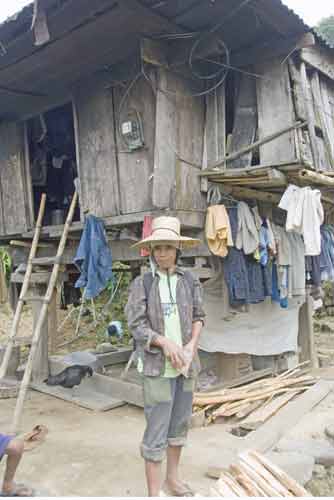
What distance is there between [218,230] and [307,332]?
3.57m

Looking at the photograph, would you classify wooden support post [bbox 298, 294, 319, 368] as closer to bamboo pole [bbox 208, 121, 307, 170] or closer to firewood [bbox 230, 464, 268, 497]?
bamboo pole [bbox 208, 121, 307, 170]

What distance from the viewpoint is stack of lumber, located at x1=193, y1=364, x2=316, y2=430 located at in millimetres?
5574

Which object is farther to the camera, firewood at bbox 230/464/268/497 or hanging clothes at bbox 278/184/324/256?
hanging clothes at bbox 278/184/324/256

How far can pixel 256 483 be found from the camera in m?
2.91

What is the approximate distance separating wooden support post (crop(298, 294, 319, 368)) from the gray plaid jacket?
5.14 meters

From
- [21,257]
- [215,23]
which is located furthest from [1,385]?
[215,23]

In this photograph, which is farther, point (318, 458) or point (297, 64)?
point (297, 64)

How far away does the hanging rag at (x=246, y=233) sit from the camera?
5902 millimetres

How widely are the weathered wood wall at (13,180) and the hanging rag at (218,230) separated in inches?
124

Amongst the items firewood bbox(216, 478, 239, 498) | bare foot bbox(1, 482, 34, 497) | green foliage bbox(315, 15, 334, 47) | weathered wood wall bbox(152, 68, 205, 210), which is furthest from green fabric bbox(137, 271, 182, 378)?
green foliage bbox(315, 15, 334, 47)

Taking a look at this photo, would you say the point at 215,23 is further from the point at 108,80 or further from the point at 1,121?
the point at 1,121

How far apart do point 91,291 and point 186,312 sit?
8.83 ft

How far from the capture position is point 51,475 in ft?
13.2

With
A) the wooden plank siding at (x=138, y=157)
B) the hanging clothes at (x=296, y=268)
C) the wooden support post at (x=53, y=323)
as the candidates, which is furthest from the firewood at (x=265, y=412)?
the wooden support post at (x=53, y=323)
